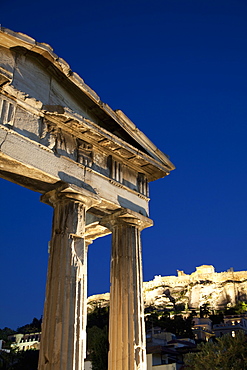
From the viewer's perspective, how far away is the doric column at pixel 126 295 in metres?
10.7

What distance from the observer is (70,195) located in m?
10.4

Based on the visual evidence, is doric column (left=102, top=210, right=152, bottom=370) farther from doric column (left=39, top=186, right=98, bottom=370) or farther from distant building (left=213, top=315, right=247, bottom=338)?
distant building (left=213, top=315, right=247, bottom=338)

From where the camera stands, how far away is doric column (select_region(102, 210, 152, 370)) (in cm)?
1070

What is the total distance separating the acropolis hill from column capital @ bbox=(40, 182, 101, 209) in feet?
306

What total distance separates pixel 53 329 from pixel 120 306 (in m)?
2.76

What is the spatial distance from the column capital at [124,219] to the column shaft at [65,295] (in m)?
1.83

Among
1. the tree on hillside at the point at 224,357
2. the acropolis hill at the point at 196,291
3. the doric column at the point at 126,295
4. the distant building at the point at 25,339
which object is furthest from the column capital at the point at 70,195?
the acropolis hill at the point at 196,291

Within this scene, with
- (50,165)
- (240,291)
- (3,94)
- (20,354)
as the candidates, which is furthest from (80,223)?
(240,291)

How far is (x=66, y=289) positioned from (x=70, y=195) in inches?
95.4

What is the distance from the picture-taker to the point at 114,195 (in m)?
11.9

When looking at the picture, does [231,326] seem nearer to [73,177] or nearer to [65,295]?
[73,177]

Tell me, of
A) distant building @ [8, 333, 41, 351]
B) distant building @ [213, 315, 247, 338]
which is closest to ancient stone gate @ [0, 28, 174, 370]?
distant building @ [8, 333, 41, 351]

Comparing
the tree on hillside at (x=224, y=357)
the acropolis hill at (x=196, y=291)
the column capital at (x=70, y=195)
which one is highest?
the acropolis hill at (x=196, y=291)

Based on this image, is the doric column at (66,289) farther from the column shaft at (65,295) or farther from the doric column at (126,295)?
the doric column at (126,295)
